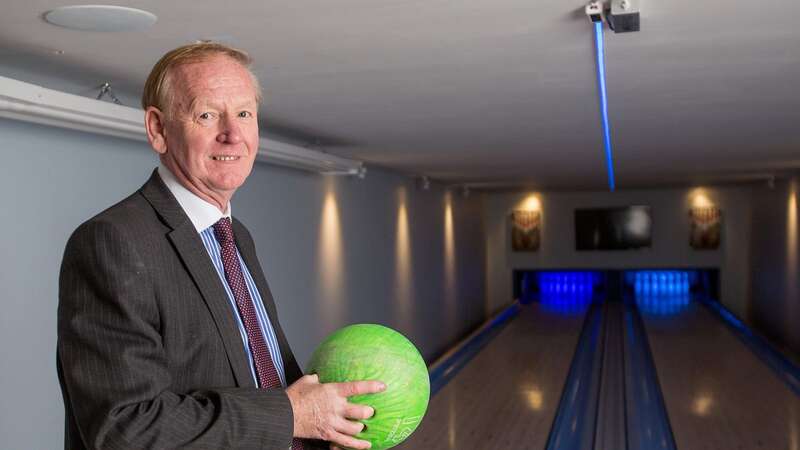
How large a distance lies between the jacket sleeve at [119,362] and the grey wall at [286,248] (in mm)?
2401

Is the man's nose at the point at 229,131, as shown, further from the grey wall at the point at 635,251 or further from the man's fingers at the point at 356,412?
the grey wall at the point at 635,251

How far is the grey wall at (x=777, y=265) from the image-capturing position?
964 cm

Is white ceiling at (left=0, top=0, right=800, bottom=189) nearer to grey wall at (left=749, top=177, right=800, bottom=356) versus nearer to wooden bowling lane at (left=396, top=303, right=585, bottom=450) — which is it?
wooden bowling lane at (left=396, top=303, right=585, bottom=450)

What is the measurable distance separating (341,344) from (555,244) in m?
12.8

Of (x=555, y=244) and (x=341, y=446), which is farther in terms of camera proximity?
(x=555, y=244)

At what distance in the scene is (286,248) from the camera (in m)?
5.86

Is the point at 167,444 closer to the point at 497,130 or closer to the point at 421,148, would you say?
the point at 497,130

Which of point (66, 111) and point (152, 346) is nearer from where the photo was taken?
point (152, 346)

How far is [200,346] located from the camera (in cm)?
112

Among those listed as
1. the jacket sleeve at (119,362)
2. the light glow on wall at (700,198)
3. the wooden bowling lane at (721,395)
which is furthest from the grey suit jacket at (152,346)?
the light glow on wall at (700,198)

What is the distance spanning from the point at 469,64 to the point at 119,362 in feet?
8.04

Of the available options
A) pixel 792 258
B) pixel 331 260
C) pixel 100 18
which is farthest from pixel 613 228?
pixel 100 18

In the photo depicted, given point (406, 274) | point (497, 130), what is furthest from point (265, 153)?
point (406, 274)

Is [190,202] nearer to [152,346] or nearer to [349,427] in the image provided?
[152,346]
